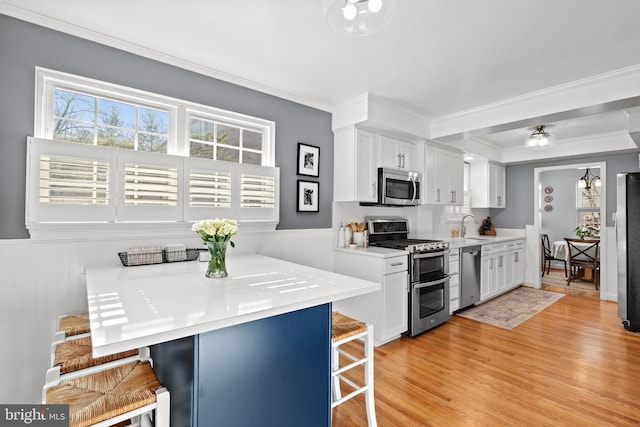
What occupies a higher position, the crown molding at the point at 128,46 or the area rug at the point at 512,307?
the crown molding at the point at 128,46

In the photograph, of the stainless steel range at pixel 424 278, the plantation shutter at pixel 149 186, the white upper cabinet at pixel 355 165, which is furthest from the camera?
the white upper cabinet at pixel 355 165

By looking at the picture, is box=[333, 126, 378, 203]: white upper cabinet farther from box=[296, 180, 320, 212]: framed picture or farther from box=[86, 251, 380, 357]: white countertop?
box=[86, 251, 380, 357]: white countertop

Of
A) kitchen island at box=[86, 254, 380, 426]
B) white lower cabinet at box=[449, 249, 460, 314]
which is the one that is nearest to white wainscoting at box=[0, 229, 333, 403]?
kitchen island at box=[86, 254, 380, 426]

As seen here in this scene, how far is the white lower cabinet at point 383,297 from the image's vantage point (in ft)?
10.0

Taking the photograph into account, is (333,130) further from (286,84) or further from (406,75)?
(406,75)

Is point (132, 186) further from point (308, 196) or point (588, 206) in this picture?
point (588, 206)

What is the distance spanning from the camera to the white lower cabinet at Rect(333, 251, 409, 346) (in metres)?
3.05

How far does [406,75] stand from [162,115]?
2147mm

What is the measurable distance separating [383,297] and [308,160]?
1.64 metres

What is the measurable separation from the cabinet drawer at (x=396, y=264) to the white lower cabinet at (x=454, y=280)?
954 mm

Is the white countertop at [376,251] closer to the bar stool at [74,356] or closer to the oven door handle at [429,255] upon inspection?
the oven door handle at [429,255]

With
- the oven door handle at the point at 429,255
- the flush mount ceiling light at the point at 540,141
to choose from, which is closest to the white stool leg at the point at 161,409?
the oven door handle at the point at 429,255

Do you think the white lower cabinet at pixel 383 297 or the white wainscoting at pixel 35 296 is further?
the white lower cabinet at pixel 383 297

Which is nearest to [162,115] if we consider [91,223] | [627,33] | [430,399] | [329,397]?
[91,223]
